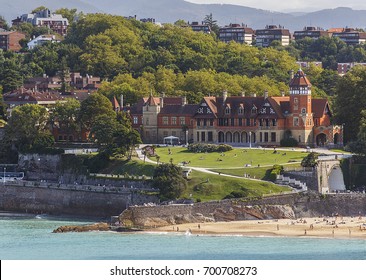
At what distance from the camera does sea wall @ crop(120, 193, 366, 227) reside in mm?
91938

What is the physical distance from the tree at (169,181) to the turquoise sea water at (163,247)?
8088mm

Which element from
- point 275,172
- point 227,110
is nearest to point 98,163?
point 227,110

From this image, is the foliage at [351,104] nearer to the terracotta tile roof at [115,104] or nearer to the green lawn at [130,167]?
the green lawn at [130,167]

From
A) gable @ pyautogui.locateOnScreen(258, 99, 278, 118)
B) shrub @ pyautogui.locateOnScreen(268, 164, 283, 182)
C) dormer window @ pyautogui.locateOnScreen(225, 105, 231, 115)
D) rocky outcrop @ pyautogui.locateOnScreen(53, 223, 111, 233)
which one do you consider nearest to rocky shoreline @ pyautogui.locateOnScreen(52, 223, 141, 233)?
rocky outcrop @ pyautogui.locateOnScreen(53, 223, 111, 233)

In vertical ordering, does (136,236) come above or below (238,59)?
below

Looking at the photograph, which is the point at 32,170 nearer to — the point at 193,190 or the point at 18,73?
Answer: the point at 193,190

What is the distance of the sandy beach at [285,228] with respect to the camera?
287 feet

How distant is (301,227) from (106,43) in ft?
270

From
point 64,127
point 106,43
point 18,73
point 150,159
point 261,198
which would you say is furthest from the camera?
point 106,43

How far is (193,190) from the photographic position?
3834 inches

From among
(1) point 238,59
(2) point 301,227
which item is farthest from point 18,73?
(2) point 301,227

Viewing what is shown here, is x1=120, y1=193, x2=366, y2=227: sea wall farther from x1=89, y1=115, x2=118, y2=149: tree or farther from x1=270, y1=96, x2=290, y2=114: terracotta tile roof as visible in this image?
x1=270, y1=96, x2=290, y2=114: terracotta tile roof

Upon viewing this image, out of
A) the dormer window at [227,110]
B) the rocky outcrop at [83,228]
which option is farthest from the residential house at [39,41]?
the rocky outcrop at [83,228]

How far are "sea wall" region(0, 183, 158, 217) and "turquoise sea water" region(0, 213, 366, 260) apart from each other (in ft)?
29.4
